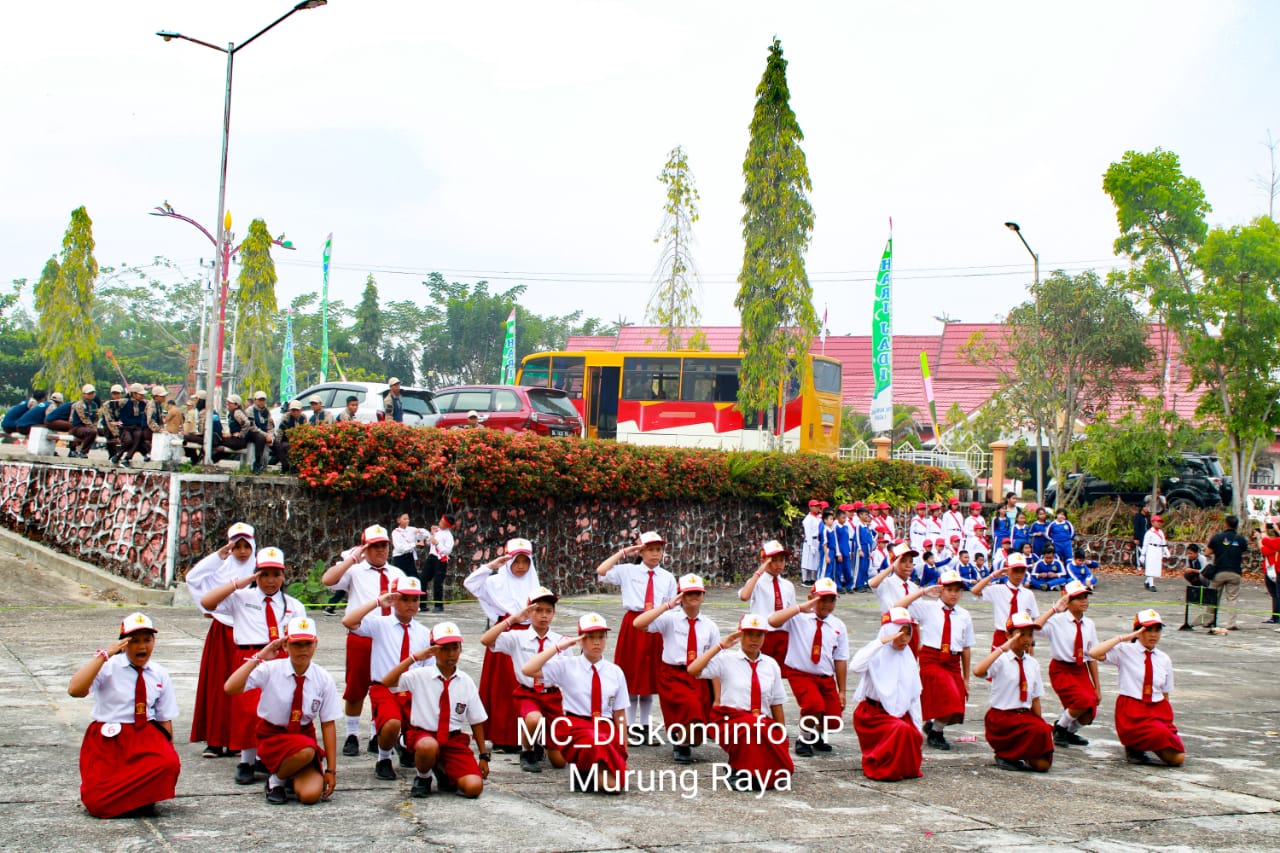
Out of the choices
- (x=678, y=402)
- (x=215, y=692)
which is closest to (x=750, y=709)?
(x=215, y=692)

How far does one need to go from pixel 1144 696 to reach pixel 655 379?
1758cm

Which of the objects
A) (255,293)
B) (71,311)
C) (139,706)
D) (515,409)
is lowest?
Answer: (139,706)

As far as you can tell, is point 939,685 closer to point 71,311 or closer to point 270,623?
point 270,623

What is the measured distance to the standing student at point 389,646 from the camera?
750 centimetres

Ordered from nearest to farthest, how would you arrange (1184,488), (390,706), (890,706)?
(390,706), (890,706), (1184,488)

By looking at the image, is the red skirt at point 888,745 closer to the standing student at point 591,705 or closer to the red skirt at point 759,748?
the red skirt at point 759,748

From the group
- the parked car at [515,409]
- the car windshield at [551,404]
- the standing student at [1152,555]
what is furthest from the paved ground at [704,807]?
the standing student at [1152,555]

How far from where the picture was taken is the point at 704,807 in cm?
735

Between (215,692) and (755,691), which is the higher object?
(755,691)

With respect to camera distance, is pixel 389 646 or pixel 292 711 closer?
pixel 292 711

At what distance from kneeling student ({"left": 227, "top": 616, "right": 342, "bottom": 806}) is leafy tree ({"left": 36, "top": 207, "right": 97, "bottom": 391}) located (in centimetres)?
2665

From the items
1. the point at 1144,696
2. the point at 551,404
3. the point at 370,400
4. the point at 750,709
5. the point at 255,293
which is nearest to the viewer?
the point at 750,709

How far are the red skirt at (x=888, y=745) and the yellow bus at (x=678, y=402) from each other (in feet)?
56.4

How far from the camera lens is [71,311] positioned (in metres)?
30.4
